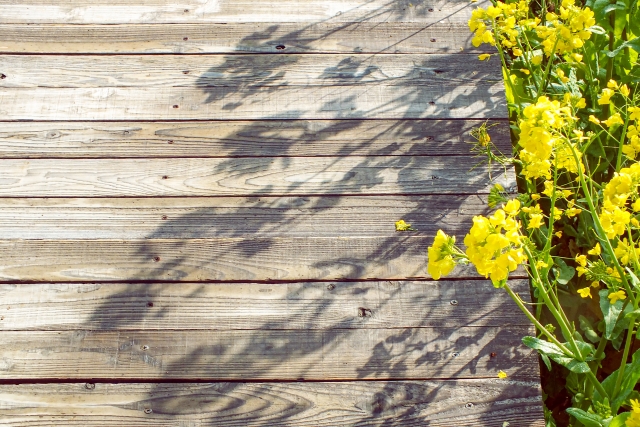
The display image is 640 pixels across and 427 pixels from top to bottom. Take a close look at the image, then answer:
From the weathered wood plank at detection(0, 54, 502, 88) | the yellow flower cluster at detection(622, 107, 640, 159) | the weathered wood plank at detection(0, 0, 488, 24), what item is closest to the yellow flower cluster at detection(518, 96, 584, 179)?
the yellow flower cluster at detection(622, 107, 640, 159)

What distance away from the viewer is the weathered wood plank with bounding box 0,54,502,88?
228cm

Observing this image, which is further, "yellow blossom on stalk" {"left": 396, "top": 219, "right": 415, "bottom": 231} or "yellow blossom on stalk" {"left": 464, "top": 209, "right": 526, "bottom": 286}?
"yellow blossom on stalk" {"left": 396, "top": 219, "right": 415, "bottom": 231}

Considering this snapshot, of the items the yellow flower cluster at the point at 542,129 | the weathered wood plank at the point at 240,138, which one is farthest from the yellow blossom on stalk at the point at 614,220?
the weathered wood plank at the point at 240,138

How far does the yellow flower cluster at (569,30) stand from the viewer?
194 cm

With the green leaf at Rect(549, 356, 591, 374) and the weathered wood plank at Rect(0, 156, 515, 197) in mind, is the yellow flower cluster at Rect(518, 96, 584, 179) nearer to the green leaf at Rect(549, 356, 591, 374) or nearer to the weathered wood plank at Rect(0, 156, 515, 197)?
the green leaf at Rect(549, 356, 591, 374)

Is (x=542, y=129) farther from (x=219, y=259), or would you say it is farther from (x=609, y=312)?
(x=219, y=259)

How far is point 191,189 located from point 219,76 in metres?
0.50

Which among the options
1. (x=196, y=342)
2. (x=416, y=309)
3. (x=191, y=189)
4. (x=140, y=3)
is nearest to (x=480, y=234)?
(x=416, y=309)

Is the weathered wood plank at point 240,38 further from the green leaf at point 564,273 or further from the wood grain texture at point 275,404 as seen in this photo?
the wood grain texture at point 275,404

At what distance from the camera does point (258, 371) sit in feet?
5.61

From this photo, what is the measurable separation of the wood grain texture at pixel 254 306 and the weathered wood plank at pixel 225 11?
113 cm

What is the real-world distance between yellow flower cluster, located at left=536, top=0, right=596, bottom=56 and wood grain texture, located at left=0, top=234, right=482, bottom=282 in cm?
75

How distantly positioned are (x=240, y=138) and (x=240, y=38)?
488mm

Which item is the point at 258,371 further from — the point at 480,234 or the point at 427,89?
the point at 427,89
